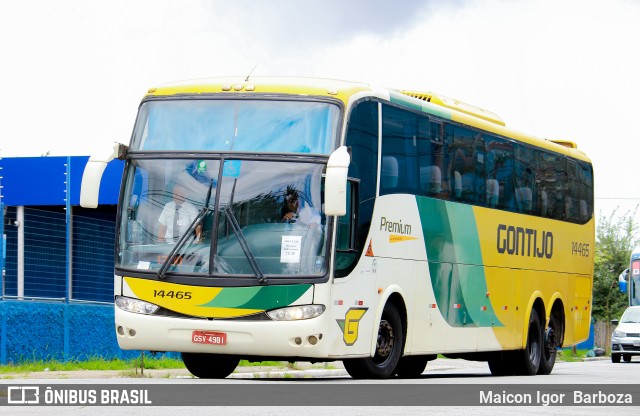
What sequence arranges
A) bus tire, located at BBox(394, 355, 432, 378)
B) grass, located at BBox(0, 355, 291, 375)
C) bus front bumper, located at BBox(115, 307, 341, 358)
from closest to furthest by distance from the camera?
bus front bumper, located at BBox(115, 307, 341, 358), grass, located at BBox(0, 355, 291, 375), bus tire, located at BBox(394, 355, 432, 378)

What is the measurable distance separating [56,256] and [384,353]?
24.5 ft

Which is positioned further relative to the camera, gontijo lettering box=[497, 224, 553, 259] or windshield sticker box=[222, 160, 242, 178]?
gontijo lettering box=[497, 224, 553, 259]

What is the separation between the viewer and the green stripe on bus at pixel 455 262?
798 inches

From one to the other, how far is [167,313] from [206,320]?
55 cm

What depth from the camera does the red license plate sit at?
16.8 meters

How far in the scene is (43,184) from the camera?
96.6 feet

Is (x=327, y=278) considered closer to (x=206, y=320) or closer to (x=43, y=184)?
(x=206, y=320)

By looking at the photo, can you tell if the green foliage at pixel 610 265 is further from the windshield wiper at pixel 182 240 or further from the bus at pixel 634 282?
the windshield wiper at pixel 182 240

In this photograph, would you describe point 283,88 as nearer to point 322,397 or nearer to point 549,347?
point 322,397

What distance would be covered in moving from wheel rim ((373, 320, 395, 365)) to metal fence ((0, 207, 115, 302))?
268 inches

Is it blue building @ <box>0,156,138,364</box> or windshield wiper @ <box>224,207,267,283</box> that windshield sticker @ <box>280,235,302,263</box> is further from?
blue building @ <box>0,156,138,364</box>

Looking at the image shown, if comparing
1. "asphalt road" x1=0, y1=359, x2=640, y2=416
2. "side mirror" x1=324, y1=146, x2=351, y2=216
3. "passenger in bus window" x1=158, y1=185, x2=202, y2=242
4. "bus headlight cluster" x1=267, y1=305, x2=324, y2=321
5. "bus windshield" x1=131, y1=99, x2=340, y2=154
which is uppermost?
"bus windshield" x1=131, y1=99, x2=340, y2=154

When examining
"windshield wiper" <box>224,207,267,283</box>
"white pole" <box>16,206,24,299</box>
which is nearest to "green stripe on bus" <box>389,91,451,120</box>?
"windshield wiper" <box>224,207,267,283</box>

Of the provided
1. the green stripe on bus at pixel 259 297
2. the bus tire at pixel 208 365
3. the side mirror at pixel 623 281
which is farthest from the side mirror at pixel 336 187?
the side mirror at pixel 623 281
